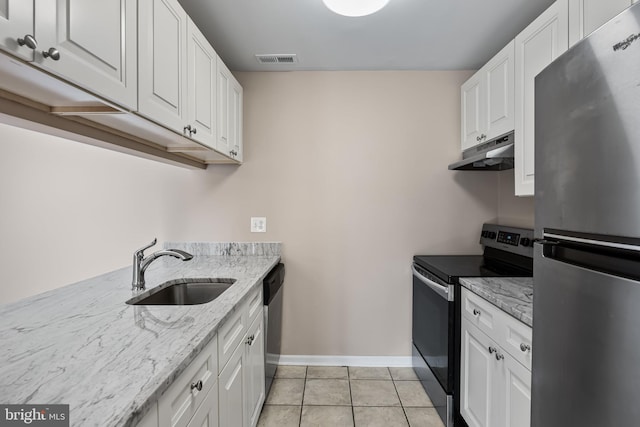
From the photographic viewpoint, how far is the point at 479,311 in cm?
154

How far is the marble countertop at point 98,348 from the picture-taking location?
23.8 inches

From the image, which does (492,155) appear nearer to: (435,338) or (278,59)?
(435,338)

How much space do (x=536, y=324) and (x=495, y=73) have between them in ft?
5.22

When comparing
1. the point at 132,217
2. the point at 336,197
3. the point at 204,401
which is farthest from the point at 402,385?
the point at 132,217

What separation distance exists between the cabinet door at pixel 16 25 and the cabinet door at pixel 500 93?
2043mm

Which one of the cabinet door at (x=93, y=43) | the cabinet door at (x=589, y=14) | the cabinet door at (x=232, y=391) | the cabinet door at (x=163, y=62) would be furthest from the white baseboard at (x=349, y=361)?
the cabinet door at (x=589, y=14)

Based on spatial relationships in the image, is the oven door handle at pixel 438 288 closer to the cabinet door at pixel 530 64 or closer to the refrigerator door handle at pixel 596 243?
the cabinet door at pixel 530 64

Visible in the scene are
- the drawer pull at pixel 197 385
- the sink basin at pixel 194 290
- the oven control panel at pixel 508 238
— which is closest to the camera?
the drawer pull at pixel 197 385

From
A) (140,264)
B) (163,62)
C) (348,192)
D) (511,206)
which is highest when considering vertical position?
(163,62)

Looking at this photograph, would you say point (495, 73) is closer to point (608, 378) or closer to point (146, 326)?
point (608, 378)

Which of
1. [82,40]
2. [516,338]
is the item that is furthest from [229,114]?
[516,338]

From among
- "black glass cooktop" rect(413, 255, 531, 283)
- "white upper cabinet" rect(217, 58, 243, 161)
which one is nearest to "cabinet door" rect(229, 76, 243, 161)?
"white upper cabinet" rect(217, 58, 243, 161)

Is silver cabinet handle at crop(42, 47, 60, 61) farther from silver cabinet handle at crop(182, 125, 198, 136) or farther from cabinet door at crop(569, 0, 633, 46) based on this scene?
cabinet door at crop(569, 0, 633, 46)

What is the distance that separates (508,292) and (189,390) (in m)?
1.42
